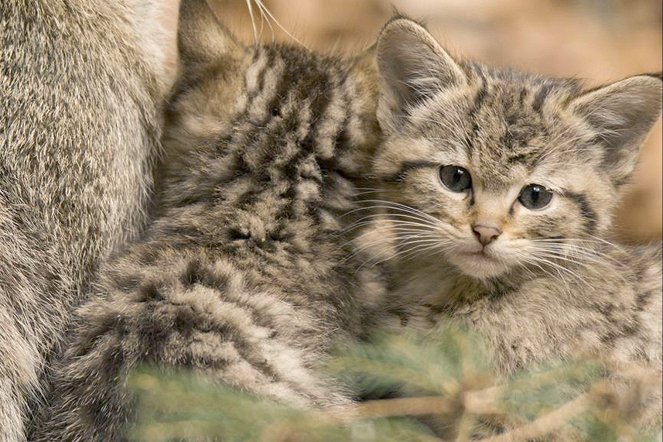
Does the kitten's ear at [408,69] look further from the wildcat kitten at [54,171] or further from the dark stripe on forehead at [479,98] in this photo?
the wildcat kitten at [54,171]

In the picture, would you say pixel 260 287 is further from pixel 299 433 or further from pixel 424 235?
pixel 299 433

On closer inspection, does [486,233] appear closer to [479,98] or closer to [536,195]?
[536,195]

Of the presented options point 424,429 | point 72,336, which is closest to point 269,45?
point 72,336

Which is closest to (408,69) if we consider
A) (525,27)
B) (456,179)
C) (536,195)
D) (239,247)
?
(456,179)

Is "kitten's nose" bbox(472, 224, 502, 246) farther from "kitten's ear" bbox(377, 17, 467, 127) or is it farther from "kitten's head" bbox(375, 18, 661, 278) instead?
"kitten's ear" bbox(377, 17, 467, 127)

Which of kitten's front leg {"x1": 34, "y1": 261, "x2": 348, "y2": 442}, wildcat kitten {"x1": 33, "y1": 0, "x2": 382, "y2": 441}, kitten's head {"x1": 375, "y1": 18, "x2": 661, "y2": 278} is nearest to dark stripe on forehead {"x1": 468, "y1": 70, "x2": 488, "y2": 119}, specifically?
kitten's head {"x1": 375, "y1": 18, "x2": 661, "y2": 278}

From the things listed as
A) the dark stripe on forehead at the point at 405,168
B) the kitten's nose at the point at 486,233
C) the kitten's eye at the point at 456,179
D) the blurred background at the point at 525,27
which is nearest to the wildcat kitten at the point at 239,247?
the dark stripe on forehead at the point at 405,168
